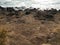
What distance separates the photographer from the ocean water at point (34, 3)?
8039mm

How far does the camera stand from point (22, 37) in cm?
589

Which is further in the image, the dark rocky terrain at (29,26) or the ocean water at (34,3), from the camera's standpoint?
the ocean water at (34,3)

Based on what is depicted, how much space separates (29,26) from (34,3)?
204 centimetres

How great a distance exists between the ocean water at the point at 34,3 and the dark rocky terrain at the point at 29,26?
0.43 m

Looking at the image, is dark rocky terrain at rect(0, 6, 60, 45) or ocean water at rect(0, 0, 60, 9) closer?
dark rocky terrain at rect(0, 6, 60, 45)

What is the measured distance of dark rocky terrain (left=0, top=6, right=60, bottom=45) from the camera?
5730 mm

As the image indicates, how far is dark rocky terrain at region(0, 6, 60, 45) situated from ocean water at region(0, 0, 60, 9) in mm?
433

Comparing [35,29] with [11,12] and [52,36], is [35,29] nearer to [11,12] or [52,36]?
[52,36]

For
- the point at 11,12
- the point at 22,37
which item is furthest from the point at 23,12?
the point at 22,37

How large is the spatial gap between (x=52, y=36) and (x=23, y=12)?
5.85 ft

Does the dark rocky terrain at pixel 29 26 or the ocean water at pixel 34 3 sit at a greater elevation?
the ocean water at pixel 34 3

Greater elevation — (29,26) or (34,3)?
(34,3)

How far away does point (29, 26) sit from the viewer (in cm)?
643

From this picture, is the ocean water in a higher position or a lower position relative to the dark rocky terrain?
higher
